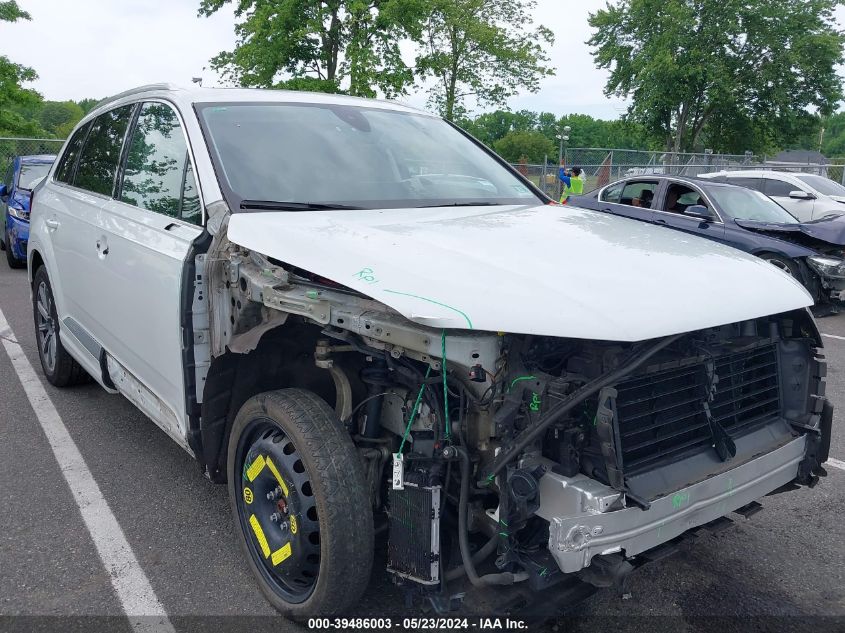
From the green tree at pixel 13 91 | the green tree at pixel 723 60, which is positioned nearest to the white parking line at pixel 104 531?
the green tree at pixel 13 91

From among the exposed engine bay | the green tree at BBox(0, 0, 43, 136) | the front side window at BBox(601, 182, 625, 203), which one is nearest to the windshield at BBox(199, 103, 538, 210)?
the exposed engine bay

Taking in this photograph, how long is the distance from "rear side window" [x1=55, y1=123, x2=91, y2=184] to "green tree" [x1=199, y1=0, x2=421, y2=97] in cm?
1280

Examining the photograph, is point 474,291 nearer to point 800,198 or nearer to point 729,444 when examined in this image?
point 729,444

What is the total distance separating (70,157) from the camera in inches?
196

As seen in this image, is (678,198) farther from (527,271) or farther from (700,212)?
(527,271)

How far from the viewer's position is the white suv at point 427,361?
2.13 meters

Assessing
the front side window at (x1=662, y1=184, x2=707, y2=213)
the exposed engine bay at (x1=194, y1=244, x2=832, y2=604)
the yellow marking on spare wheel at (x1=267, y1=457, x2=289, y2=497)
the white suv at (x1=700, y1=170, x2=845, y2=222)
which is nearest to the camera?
the exposed engine bay at (x1=194, y1=244, x2=832, y2=604)

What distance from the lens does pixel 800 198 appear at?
42.7 feet

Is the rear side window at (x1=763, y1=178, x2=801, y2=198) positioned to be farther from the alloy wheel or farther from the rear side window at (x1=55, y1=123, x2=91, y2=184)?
the alloy wheel

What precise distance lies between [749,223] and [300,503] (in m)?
8.42

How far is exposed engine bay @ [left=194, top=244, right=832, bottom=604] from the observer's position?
6.97 ft

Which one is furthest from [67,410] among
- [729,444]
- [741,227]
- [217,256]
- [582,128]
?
[582,128]

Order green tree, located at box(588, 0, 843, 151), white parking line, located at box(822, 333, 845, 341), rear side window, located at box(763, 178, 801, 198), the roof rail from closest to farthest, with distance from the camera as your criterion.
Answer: the roof rail < white parking line, located at box(822, 333, 845, 341) < rear side window, located at box(763, 178, 801, 198) < green tree, located at box(588, 0, 843, 151)

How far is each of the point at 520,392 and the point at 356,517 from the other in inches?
26.8
